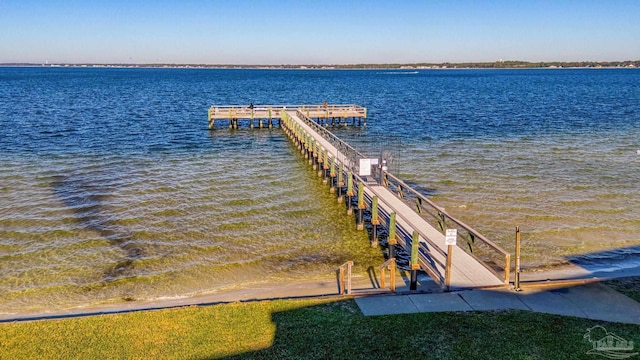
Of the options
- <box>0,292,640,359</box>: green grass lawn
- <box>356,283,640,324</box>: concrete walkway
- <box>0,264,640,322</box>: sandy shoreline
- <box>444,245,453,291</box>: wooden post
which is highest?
<box>444,245,453,291</box>: wooden post

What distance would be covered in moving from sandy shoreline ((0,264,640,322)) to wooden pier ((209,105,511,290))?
72cm

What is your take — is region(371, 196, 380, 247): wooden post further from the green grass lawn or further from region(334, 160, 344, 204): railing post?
the green grass lawn

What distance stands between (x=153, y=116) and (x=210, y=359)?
51.3 m

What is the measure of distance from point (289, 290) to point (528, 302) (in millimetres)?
6020

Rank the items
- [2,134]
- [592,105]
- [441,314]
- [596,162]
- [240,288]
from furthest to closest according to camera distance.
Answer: [592,105], [2,134], [596,162], [240,288], [441,314]

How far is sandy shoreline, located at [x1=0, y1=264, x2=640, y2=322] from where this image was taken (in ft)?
40.0

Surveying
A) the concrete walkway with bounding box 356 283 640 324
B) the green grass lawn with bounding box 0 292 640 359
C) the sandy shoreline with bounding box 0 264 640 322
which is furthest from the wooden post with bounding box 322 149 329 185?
the green grass lawn with bounding box 0 292 640 359

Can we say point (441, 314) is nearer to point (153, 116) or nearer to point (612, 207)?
point (612, 207)

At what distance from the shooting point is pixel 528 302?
1062 cm

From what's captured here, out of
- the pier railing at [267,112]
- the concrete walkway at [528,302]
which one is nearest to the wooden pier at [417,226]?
the concrete walkway at [528,302]

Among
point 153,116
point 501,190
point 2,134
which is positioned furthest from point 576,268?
point 153,116

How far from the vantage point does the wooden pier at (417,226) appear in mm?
12102

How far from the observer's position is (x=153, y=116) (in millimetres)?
56062

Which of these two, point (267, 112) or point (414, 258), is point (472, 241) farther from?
point (267, 112)
